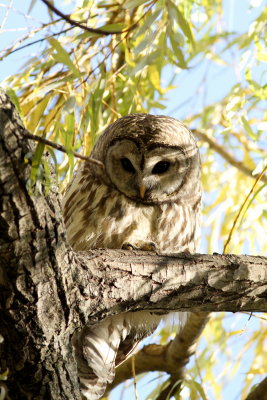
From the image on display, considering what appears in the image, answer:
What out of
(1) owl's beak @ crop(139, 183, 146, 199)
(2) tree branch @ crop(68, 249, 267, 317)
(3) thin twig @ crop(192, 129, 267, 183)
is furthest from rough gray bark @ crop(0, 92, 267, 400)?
(3) thin twig @ crop(192, 129, 267, 183)

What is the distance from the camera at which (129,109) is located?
129 inches

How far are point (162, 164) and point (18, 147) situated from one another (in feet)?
4.84

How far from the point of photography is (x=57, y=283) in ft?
6.17

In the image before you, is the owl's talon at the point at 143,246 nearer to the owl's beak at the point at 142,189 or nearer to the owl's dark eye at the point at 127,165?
the owl's beak at the point at 142,189

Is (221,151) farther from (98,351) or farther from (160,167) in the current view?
(98,351)

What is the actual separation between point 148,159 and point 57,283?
3.95 ft

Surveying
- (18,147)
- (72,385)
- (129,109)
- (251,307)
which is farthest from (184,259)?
(129,109)

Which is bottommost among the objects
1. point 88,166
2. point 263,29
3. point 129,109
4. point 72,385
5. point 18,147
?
point 72,385

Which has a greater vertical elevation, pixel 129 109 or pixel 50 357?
pixel 129 109

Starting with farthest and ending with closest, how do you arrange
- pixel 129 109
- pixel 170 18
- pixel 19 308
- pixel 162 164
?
1. pixel 129 109
2. pixel 162 164
3. pixel 170 18
4. pixel 19 308

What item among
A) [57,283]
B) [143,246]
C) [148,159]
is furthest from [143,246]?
[57,283]

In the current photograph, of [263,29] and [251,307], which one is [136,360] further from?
[263,29]

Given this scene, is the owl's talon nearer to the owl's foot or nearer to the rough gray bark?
the owl's foot

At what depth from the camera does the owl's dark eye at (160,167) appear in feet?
10.0
